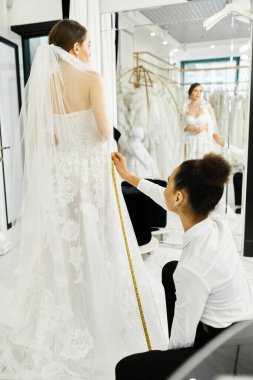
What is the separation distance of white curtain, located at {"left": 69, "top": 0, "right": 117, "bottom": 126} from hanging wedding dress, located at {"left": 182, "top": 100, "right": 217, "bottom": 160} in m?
0.66

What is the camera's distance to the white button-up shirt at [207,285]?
114 centimetres

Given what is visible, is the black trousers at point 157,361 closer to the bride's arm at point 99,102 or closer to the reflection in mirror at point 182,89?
the bride's arm at point 99,102

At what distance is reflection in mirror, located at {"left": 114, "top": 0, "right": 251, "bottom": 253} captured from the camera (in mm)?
3016

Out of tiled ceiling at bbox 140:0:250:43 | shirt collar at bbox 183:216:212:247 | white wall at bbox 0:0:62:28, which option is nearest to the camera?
shirt collar at bbox 183:216:212:247

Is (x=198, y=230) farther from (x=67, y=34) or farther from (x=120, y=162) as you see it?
(x=67, y=34)

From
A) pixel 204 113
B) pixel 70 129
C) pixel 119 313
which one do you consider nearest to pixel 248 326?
pixel 119 313

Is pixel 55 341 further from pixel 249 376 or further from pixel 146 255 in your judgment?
pixel 146 255

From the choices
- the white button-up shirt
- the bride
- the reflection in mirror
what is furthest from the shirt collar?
the reflection in mirror

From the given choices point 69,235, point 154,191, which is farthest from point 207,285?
point 69,235

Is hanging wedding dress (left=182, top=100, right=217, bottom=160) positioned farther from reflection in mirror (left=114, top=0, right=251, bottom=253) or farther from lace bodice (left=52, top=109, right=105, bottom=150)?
lace bodice (left=52, top=109, right=105, bottom=150)

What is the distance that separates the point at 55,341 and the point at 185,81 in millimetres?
2301

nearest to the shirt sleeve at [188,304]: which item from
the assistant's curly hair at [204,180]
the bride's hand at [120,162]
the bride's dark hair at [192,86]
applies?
the assistant's curly hair at [204,180]

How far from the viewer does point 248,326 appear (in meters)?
0.96

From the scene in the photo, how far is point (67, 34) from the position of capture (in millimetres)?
1792
